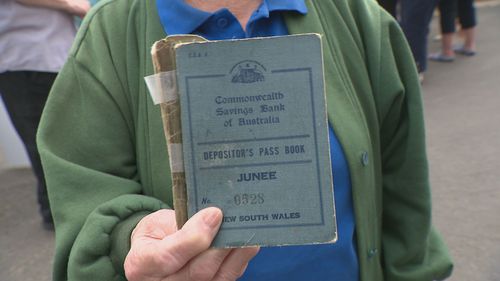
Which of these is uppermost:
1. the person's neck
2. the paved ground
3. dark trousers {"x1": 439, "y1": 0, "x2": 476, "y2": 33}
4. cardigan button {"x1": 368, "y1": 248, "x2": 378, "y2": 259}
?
the person's neck

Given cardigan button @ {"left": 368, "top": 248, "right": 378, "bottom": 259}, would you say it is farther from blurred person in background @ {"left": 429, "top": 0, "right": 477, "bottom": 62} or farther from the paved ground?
blurred person in background @ {"left": 429, "top": 0, "right": 477, "bottom": 62}

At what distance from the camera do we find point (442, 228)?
2.78 m

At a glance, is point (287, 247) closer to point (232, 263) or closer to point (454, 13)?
point (232, 263)

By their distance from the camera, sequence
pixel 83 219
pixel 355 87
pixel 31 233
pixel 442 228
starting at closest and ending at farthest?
1. pixel 83 219
2. pixel 355 87
3. pixel 442 228
4. pixel 31 233

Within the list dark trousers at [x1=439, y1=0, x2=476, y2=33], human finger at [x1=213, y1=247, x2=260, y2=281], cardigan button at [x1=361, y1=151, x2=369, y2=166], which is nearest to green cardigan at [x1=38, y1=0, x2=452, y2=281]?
cardigan button at [x1=361, y1=151, x2=369, y2=166]

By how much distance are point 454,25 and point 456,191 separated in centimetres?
280

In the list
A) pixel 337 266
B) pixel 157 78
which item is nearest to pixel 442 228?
pixel 337 266

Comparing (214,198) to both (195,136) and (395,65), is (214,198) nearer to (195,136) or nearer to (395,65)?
(195,136)

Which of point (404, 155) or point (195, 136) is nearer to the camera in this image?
point (195, 136)

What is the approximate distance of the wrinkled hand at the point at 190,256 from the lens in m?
0.73

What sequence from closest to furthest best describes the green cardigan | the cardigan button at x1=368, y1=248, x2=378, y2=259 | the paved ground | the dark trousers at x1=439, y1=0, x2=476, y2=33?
the green cardigan → the cardigan button at x1=368, y1=248, x2=378, y2=259 → the paved ground → the dark trousers at x1=439, y1=0, x2=476, y2=33

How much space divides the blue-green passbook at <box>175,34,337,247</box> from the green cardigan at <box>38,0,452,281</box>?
243mm

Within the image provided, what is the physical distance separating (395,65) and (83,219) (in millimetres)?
689

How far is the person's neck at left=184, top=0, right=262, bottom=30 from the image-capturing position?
104 cm
